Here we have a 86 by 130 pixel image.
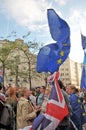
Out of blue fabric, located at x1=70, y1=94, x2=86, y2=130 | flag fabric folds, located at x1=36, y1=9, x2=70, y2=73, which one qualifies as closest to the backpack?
flag fabric folds, located at x1=36, y1=9, x2=70, y2=73

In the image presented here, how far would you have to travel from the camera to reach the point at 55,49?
8.21m

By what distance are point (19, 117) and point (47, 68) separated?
5.39 ft

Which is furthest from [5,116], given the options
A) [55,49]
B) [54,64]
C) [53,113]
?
[55,49]

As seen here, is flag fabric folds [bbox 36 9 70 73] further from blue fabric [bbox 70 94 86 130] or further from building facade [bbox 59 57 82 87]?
building facade [bbox 59 57 82 87]

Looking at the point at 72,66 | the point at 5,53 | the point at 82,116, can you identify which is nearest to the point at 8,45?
the point at 5,53

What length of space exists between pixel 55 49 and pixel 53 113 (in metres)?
1.64

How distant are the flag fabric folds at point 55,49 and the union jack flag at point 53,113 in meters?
0.58

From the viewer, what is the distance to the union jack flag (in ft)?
23.6

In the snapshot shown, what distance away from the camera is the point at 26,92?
30.5ft

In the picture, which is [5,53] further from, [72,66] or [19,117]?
[72,66]

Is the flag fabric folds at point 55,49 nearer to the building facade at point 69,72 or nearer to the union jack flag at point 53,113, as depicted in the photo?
the union jack flag at point 53,113

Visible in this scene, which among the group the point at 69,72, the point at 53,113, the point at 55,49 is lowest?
the point at 69,72

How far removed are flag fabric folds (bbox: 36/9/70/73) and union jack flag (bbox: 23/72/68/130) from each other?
1.92ft

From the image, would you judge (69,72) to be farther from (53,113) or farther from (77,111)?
(53,113)
